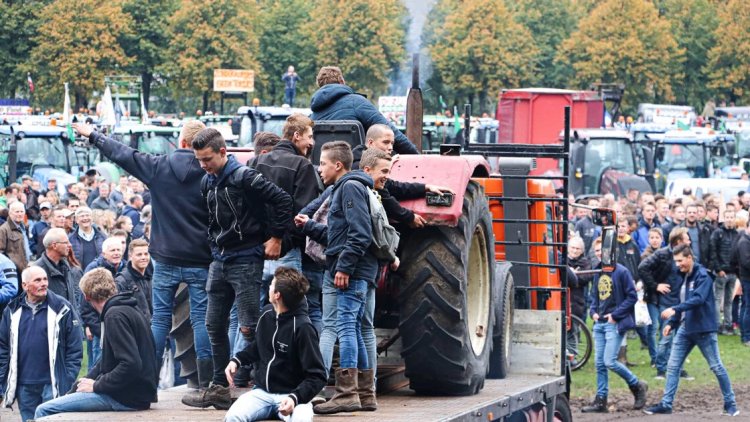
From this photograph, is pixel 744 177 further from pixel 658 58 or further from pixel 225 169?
pixel 225 169

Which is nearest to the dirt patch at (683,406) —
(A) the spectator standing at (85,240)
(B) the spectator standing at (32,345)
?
(A) the spectator standing at (85,240)

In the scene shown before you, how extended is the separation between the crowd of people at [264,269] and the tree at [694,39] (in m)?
48.9

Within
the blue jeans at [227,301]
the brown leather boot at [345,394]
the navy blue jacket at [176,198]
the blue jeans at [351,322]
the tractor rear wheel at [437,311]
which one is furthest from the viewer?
the navy blue jacket at [176,198]

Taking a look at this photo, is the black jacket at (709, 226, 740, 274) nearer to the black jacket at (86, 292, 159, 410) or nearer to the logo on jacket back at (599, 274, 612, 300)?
the logo on jacket back at (599, 274, 612, 300)

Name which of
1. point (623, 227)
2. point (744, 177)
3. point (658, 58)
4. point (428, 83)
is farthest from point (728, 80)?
point (623, 227)

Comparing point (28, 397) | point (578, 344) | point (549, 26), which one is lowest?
point (578, 344)

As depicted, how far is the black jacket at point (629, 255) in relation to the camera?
18.0 metres

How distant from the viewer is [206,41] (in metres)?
47.7

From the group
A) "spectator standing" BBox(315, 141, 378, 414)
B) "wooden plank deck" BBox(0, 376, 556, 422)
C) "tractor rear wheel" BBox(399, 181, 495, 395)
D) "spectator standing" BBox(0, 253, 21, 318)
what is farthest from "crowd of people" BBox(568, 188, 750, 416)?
"spectator standing" BBox(315, 141, 378, 414)

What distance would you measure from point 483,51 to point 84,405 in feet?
144

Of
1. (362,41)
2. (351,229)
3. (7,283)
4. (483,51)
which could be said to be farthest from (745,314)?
(483,51)

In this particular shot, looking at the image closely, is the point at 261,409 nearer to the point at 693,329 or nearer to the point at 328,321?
the point at 328,321

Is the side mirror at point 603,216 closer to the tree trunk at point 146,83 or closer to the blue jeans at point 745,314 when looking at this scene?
the blue jeans at point 745,314

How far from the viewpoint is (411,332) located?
28.8 feet
